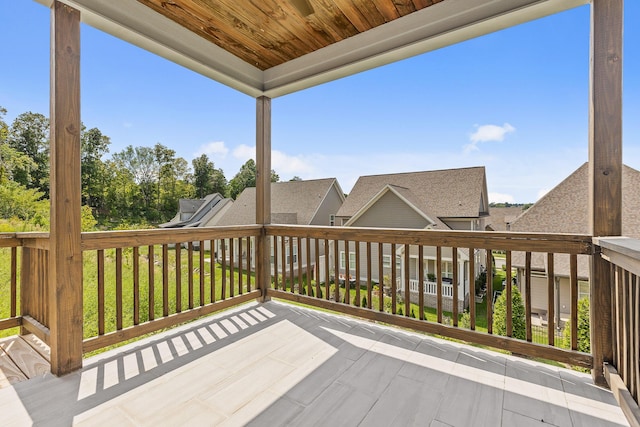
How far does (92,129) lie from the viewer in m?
2.46

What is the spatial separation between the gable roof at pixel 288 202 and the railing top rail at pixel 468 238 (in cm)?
38

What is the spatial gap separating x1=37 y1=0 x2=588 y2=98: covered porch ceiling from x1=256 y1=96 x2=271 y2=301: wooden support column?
1.54ft

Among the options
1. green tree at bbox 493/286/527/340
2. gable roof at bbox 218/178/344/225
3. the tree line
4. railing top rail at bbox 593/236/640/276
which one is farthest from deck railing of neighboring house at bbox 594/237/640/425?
the tree line

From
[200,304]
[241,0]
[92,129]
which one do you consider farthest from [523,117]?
[92,129]

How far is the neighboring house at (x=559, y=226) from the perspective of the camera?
6.72 ft

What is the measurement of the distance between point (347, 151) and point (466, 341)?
225cm

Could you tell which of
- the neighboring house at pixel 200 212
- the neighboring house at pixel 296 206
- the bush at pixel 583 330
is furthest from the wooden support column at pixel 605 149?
the neighboring house at pixel 200 212

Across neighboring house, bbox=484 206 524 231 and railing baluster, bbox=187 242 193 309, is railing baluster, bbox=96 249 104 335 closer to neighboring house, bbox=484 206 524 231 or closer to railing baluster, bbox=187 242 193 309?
railing baluster, bbox=187 242 193 309

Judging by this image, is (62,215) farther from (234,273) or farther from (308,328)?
(308,328)

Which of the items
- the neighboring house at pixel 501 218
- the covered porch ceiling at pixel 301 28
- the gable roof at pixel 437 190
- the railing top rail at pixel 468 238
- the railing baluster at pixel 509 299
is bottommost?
the railing baluster at pixel 509 299

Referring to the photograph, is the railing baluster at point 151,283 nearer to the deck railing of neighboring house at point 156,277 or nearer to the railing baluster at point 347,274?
the deck railing of neighboring house at point 156,277

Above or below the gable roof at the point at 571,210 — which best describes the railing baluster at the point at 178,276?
below

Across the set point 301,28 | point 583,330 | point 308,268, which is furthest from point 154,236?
point 583,330

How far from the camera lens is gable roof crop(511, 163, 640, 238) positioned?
5.93 ft
